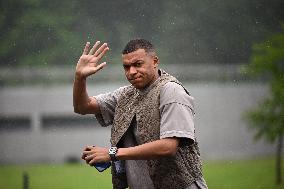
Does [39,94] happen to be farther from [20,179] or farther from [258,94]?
[258,94]

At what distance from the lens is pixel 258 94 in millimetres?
3402

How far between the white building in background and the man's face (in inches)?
64.9

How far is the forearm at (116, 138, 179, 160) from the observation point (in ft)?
5.13

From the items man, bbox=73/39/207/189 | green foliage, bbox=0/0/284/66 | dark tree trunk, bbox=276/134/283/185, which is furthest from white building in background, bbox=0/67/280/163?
man, bbox=73/39/207/189

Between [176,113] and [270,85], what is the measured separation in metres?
1.93

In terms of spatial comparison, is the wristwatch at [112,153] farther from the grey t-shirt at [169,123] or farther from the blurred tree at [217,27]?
the blurred tree at [217,27]

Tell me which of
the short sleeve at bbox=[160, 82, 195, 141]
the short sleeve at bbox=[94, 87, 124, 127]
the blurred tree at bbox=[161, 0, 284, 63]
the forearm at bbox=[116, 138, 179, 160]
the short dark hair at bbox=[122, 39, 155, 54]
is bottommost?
the forearm at bbox=[116, 138, 179, 160]

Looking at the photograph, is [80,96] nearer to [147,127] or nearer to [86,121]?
[147,127]

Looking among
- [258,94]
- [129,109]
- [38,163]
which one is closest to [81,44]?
[38,163]

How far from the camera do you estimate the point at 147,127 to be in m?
1.70

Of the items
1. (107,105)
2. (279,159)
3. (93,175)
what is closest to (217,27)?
(279,159)

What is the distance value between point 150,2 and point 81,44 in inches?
18.8

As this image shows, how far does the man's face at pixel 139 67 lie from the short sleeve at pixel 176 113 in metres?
0.09

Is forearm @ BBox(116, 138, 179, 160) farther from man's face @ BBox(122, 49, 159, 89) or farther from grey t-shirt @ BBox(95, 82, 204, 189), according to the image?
man's face @ BBox(122, 49, 159, 89)
